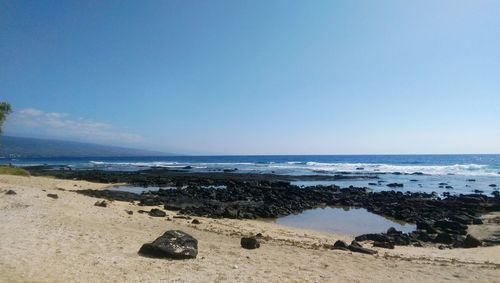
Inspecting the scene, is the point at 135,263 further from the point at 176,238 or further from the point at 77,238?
the point at 77,238

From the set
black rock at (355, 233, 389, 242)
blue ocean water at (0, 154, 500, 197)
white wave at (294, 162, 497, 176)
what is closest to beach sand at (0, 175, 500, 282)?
black rock at (355, 233, 389, 242)

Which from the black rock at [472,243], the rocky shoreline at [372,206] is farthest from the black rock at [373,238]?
the black rock at [472,243]

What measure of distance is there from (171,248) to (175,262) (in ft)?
1.62

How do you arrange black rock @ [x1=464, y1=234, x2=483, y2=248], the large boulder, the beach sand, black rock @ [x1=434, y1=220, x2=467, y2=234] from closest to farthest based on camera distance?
the beach sand, the large boulder, black rock @ [x1=464, y1=234, x2=483, y2=248], black rock @ [x1=434, y1=220, x2=467, y2=234]

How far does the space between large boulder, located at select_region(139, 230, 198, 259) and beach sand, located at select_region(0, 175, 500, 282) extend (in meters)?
0.24

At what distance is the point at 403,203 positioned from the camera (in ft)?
93.8

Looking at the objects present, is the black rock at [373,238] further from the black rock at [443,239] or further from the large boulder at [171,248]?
the large boulder at [171,248]

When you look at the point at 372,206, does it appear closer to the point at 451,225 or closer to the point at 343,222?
the point at 343,222

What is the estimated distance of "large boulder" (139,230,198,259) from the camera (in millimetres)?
9227

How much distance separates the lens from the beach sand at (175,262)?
7.84m

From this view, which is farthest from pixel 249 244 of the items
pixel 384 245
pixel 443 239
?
pixel 443 239

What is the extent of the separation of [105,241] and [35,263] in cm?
273

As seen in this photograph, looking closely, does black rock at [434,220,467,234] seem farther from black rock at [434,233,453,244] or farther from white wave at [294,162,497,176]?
white wave at [294,162,497,176]

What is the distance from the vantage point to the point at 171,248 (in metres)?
9.33
